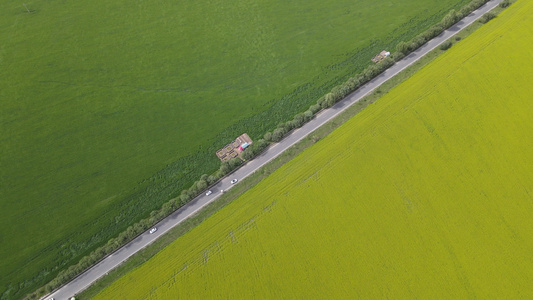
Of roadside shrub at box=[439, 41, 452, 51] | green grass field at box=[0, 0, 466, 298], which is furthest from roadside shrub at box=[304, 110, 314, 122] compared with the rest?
roadside shrub at box=[439, 41, 452, 51]

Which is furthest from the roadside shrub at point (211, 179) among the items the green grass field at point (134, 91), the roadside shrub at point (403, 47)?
the roadside shrub at point (403, 47)

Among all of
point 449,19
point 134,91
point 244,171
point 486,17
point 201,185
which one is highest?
point 134,91

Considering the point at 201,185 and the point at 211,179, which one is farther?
the point at 211,179

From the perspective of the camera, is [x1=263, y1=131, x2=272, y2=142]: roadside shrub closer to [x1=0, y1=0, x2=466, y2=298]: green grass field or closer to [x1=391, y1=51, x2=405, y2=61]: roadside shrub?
[x1=0, y1=0, x2=466, y2=298]: green grass field

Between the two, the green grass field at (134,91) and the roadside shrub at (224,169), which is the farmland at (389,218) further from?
the green grass field at (134,91)

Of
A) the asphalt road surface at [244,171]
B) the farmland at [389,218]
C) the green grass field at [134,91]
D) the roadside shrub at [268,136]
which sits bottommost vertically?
the farmland at [389,218]

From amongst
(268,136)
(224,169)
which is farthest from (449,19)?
(224,169)

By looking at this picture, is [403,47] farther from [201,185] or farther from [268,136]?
[201,185]
